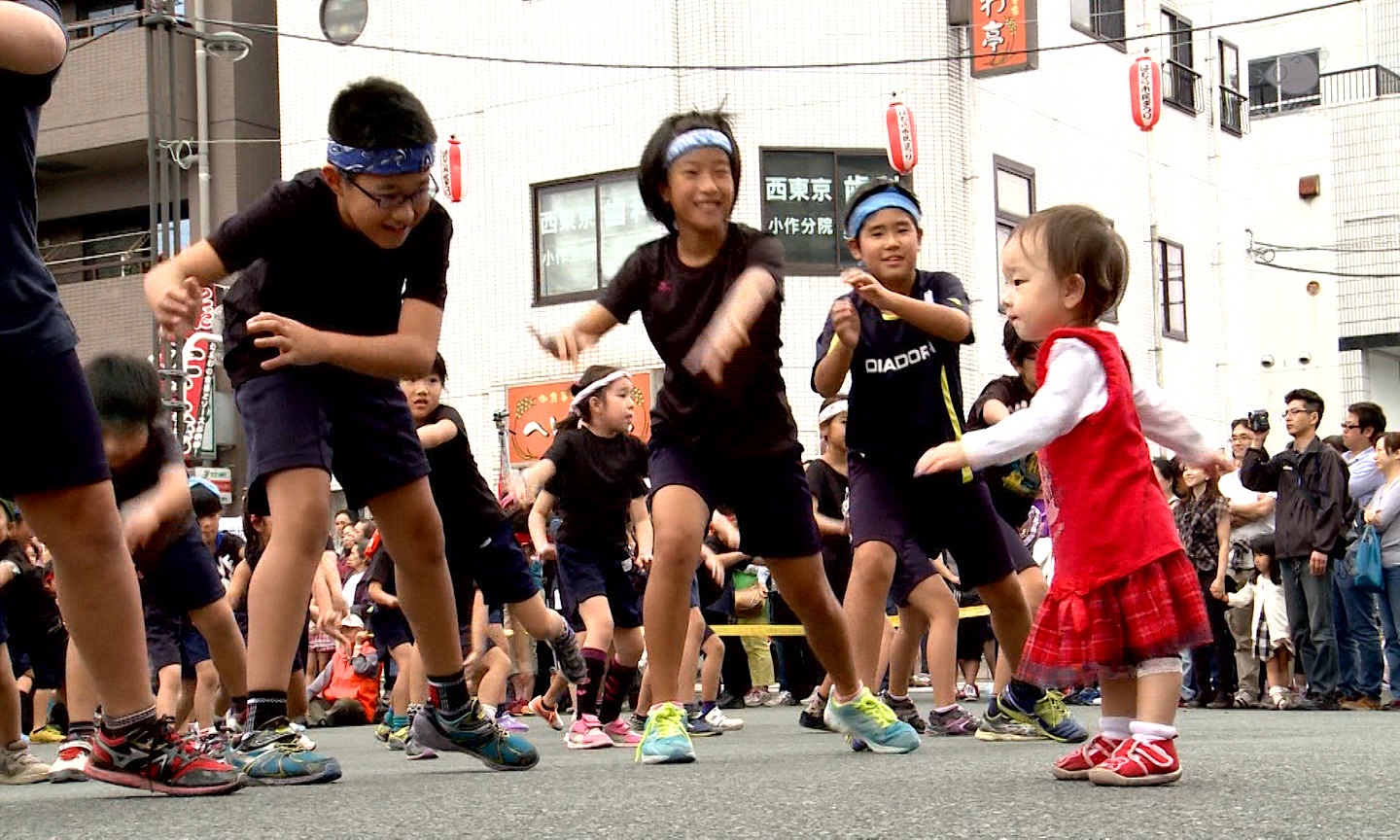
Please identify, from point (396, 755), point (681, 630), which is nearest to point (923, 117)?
point (396, 755)

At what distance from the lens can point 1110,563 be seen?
4.51 m

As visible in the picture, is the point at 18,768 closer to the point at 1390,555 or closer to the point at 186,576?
the point at 186,576

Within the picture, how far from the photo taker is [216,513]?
10.1 metres

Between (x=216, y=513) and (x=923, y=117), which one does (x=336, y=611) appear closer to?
(x=216, y=513)

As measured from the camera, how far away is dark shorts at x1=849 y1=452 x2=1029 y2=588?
22.1 ft

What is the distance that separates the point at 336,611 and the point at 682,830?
7.46 m

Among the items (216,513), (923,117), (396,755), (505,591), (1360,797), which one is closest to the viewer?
(1360,797)

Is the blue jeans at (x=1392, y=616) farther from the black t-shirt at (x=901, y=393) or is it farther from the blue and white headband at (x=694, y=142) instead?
the blue and white headband at (x=694, y=142)

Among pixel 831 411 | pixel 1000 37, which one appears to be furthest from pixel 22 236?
pixel 1000 37

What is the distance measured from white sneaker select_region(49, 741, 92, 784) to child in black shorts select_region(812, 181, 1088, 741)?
9.62 ft

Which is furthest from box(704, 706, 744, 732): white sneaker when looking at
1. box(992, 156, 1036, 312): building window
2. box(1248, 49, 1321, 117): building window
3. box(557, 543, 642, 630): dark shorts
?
box(1248, 49, 1321, 117): building window

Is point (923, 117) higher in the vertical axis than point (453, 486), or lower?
higher

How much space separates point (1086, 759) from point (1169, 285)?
84.0 feet

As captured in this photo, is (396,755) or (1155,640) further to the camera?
(396,755)
